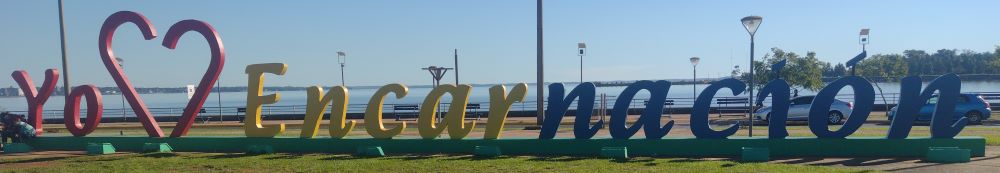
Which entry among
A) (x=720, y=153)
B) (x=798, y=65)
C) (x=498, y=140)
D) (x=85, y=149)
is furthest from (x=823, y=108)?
(x=798, y=65)

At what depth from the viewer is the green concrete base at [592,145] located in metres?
12.6

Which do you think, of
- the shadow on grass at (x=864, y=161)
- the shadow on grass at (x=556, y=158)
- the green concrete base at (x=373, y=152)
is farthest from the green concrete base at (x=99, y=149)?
the shadow on grass at (x=864, y=161)

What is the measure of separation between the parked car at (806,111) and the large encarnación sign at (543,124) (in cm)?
1264

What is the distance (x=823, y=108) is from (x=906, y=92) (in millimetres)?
1286

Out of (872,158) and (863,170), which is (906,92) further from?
(863,170)

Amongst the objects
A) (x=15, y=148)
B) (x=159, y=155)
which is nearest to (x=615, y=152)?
(x=159, y=155)

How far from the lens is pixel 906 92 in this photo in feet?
40.9

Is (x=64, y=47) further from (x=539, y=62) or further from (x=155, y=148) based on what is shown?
(x=539, y=62)

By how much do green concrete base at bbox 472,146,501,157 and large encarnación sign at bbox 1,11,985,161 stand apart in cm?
5

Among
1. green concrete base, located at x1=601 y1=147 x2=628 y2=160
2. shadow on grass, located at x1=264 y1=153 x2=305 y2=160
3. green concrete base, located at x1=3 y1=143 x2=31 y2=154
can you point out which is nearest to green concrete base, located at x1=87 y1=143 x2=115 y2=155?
green concrete base, located at x1=3 y1=143 x2=31 y2=154

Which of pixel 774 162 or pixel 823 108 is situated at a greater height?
pixel 823 108

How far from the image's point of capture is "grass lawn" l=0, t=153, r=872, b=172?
11.3 meters

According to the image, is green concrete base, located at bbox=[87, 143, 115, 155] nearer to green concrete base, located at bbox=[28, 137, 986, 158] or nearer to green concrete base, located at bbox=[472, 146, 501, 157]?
green concrete base, located at bbox=[28, 137, 986, 158]

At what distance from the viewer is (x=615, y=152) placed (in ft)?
42.7
